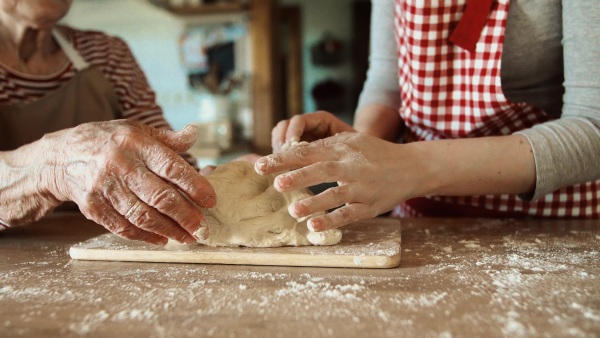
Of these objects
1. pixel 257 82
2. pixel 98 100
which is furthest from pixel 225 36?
pixel 98 100

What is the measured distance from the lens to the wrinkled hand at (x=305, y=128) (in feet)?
4.39

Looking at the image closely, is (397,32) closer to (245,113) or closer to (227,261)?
(227,261)

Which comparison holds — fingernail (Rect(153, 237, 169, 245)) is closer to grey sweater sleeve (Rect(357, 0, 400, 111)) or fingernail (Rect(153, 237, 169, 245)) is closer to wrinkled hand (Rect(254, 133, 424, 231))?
wrinkled hand (Rect(254, 133, 424, 231))

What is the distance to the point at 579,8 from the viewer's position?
3.64 feet

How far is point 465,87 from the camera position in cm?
132

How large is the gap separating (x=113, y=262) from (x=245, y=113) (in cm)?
331

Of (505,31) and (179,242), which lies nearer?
(179,242)

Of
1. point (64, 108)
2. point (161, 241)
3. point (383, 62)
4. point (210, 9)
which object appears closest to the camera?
point (161, 241)

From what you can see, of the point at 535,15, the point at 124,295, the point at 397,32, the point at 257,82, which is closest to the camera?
the point at 124,295

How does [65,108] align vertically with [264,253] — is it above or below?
above

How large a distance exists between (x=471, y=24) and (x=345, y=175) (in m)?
0.56

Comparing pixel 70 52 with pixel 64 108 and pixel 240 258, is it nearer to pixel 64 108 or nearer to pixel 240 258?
pixel 64 108

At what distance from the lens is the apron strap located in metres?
1.65

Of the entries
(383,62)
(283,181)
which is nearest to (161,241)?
(283,181)
